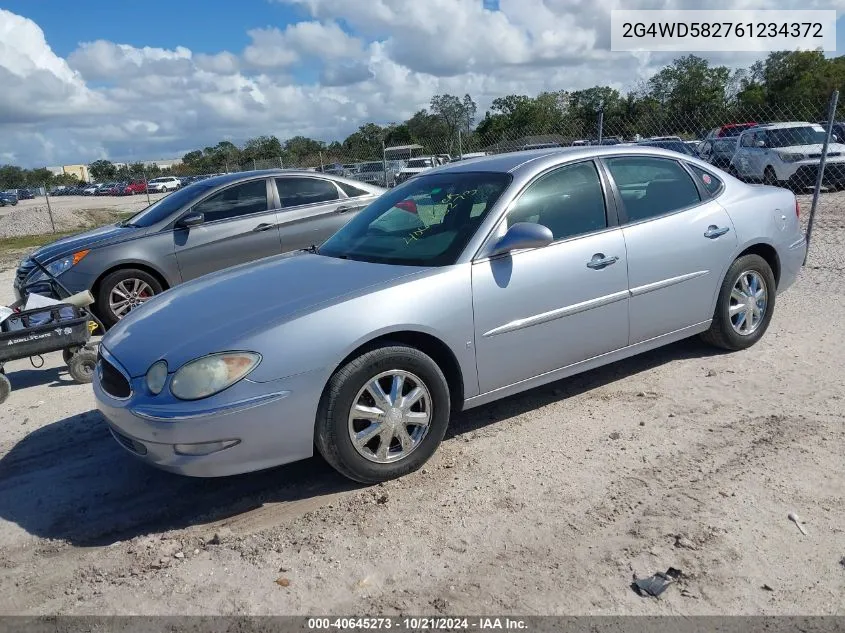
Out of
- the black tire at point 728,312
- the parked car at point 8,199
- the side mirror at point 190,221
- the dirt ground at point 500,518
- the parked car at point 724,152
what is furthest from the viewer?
the parked car at point 8,199

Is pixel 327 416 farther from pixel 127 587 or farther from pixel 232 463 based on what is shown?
pixel 127 587

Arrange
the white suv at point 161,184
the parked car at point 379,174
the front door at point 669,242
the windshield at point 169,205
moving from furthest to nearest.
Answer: the white suv at point 161,184 < the parked car at point 379,174 < the windshield at point 169,205 < the front door at point 669,242

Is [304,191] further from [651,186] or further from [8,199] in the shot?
[8,199]

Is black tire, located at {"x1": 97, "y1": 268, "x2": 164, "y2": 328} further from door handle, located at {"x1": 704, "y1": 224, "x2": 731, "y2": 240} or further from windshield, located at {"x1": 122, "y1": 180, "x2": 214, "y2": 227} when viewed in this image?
door handle, located at {"x1": 704, "y1": 224, "x2": 731, "y2": 240}

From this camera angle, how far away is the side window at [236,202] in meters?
7.86

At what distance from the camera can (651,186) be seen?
4.82 m

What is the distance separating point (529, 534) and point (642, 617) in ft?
2.24

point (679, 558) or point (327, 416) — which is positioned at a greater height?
point (327, 416)

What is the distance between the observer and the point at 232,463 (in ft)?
10.9

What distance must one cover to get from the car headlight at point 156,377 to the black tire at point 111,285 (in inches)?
175

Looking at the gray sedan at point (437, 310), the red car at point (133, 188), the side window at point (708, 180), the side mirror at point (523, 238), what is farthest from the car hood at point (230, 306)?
the red car at point (133, 188)

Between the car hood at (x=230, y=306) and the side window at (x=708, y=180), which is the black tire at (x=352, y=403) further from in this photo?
the side window at (x=708, y=180)

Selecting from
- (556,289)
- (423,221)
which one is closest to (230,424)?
(423,221)

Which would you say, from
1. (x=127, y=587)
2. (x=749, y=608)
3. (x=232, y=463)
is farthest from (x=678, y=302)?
(x=127, y=587)
